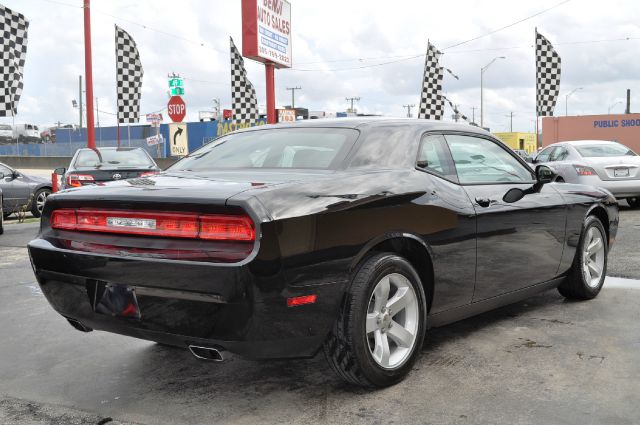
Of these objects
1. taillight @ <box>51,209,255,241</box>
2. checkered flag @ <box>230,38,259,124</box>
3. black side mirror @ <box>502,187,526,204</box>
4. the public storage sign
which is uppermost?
the public storage sign

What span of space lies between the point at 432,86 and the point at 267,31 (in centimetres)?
646

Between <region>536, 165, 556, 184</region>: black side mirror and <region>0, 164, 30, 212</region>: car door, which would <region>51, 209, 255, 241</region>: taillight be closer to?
<region>536, 165, 556, 184</region>: black side mirror

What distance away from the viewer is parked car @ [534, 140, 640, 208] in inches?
430

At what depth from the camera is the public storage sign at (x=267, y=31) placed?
15148 mm

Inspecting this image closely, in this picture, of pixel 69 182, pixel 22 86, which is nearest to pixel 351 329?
pixel 69 182

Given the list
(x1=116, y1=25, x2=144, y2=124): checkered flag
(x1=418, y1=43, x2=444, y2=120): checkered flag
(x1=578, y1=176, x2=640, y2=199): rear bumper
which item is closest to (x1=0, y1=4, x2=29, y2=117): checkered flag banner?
(x1=116, y1=25, x2=144, y2=124): checkered flag

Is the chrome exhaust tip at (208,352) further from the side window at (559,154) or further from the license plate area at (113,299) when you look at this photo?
the side window at (559,154)

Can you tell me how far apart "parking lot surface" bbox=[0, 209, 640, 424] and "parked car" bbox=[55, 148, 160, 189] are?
5.88 meters

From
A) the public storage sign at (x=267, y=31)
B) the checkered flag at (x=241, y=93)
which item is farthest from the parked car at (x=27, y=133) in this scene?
the public storage sign at (x=267, y=31)

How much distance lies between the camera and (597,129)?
2491 cm

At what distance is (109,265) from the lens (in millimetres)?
2930

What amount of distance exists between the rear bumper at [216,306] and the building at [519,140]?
5412 centimetres

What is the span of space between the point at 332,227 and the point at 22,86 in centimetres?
1431

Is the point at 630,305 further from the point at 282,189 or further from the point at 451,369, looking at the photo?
the point at 282,189
